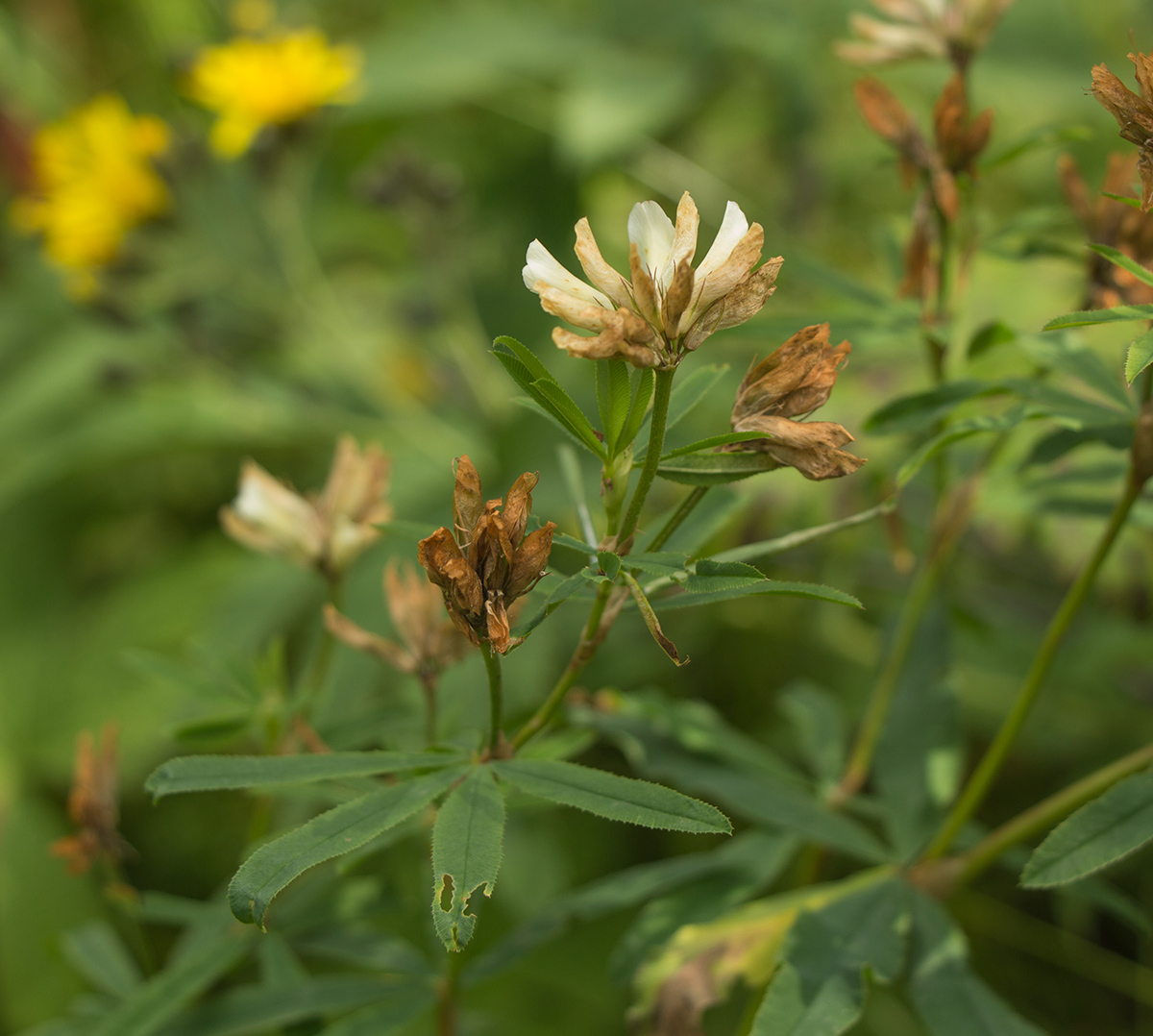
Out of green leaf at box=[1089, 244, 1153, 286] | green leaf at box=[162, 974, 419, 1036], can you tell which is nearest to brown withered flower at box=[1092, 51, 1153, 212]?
green leaf at box=[1089, 244, 1153, 286]

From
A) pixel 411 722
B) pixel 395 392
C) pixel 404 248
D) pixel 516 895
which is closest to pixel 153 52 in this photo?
pixel 404 248

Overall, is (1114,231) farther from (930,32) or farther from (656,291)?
(656,291)

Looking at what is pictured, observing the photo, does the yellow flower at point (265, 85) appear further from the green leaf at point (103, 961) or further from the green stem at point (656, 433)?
the green stem at point (656, 433)

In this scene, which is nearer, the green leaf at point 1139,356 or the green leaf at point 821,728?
the green leaf at point 1139,356

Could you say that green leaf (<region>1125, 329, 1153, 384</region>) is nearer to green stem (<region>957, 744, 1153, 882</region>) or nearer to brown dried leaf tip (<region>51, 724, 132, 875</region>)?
green stem (<region>957, 744, 1153, 882</region>)

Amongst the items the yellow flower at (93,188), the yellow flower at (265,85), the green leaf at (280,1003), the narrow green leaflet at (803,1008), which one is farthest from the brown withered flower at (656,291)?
the yellow flower at (93,188)

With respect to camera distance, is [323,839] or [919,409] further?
[919,409]

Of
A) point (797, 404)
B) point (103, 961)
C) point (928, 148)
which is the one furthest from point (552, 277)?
point (103, 961)
